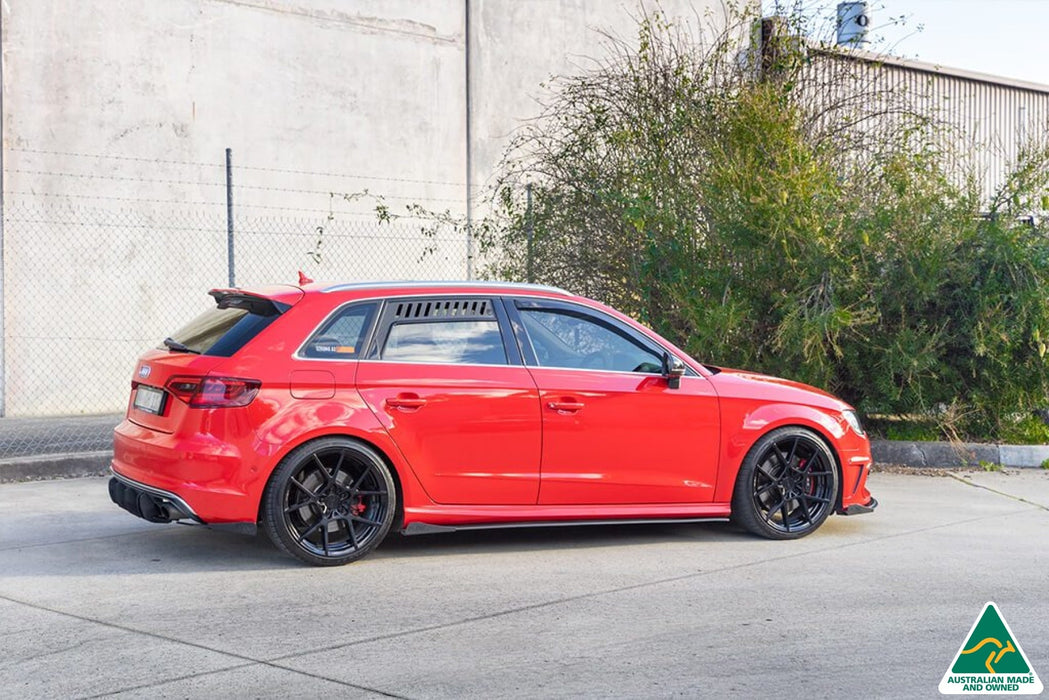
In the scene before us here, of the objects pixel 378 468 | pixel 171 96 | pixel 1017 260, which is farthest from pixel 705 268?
pixel 171 96

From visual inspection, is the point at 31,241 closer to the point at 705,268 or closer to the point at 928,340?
the point at 705,268

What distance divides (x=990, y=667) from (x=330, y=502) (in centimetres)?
357

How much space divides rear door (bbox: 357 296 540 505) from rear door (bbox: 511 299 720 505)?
0.46 ft

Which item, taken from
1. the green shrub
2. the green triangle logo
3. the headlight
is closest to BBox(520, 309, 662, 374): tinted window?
the headlight

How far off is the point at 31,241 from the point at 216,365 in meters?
8.07

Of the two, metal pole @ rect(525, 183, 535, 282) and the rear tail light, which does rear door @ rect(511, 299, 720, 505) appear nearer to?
the rear tail light

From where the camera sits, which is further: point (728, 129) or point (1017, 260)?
point (728, 129)

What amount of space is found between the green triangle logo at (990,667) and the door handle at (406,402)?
10.4ft

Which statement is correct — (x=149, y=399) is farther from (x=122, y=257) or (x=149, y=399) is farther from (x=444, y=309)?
(x=122, y=257)

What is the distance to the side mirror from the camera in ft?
26.2

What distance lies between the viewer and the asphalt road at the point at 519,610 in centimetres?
517

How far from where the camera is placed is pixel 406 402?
7.37m

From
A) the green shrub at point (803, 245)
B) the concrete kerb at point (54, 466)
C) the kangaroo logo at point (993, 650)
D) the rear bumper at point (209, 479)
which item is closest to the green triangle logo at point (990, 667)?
the kangaroo logo at point (993, 650)

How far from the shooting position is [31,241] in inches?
559
